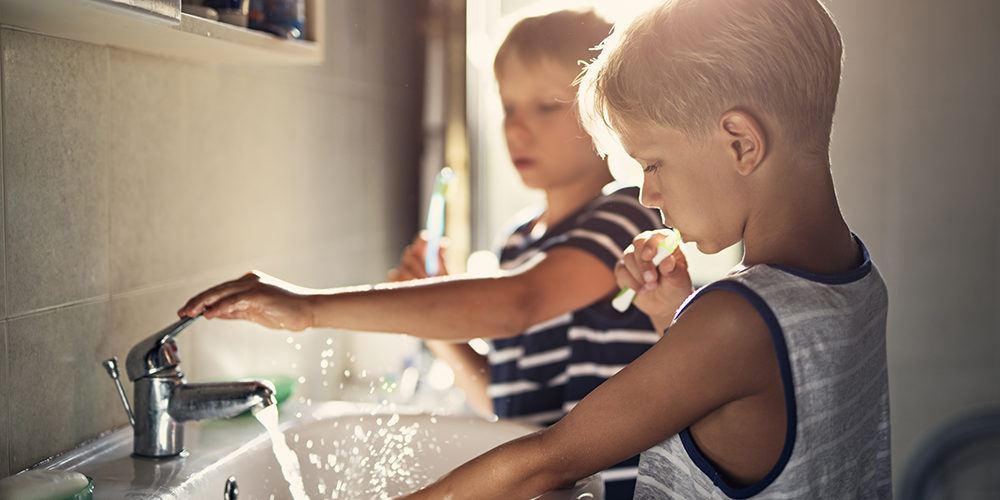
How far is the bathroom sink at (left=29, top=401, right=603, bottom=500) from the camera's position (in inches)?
30.8

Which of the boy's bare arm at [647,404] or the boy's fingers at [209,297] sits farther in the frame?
the boy's fingers at [209,297]

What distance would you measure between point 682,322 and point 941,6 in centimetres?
198

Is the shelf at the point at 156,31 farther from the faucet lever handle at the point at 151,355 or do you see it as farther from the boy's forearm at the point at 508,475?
the boy's forearm at the point at 508,475

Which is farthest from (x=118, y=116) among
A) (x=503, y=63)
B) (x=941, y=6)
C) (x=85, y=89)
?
(x=941, y=6)

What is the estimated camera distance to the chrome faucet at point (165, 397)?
0.83 meters

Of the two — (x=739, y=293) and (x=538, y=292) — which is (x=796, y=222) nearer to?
(x=739, y=293)

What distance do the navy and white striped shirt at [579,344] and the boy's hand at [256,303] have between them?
341 mm

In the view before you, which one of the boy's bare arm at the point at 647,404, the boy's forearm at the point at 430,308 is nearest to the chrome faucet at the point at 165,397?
the boy's forearm at the point at 430,308

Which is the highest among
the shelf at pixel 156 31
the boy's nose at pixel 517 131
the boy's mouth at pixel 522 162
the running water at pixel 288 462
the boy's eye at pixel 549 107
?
the shelf at pixel 156 31

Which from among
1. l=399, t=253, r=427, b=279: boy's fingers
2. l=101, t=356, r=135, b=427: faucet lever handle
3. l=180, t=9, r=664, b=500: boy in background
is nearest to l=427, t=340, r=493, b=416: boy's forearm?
l=180, t=9, r=664, b=500: boy in background

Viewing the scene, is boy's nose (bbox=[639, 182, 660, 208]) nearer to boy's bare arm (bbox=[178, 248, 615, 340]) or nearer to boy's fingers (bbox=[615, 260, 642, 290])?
boy's fingers (bbox=[615, 260, 642, 290])

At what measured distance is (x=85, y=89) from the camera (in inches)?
31.8

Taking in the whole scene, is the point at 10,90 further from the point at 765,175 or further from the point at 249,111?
the point at 765,175

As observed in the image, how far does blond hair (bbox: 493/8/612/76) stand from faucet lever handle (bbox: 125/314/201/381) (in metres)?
0.48
